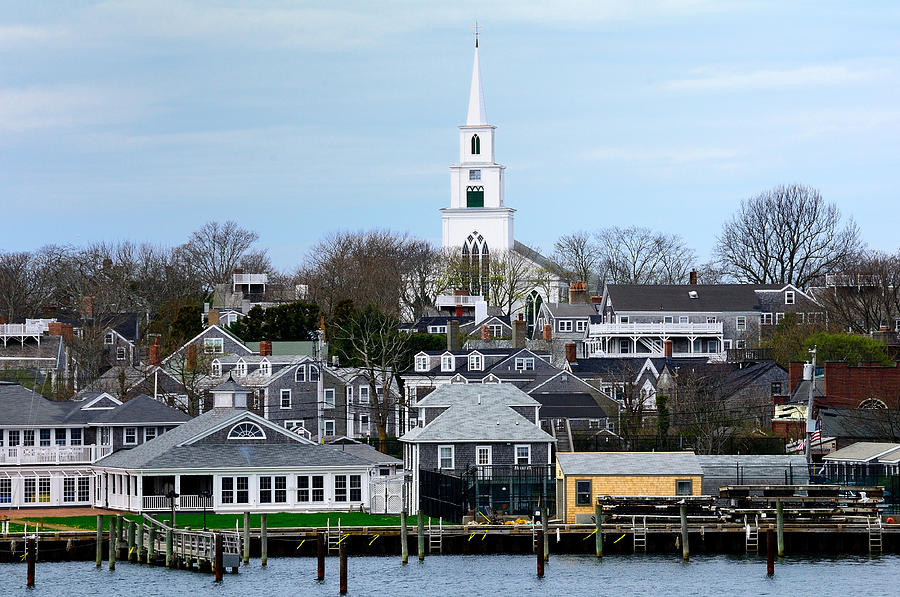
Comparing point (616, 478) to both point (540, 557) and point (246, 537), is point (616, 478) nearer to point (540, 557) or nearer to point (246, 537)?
point (540, 557)

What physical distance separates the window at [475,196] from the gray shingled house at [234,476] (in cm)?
10861

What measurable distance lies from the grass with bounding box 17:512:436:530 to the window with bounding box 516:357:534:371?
3741 cm

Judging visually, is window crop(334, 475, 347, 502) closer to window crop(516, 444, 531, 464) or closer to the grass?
the grass

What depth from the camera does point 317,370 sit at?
104 m

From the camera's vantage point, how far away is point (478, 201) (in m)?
187

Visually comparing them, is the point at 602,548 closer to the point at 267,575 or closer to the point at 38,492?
A: the point at 267,575

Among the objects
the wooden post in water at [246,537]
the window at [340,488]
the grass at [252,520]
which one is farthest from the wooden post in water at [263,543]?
the window at [340,488]

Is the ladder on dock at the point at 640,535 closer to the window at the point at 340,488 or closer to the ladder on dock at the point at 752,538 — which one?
the ladder on dock at the point at 752,538

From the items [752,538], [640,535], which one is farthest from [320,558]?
[752,538]

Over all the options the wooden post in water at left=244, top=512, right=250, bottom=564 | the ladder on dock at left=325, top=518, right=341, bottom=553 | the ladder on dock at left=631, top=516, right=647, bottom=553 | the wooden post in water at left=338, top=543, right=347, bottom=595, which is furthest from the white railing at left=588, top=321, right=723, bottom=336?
the wooden post in water at left=338, top=543, right=347, bottom=595

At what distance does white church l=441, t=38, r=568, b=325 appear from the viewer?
182 metres

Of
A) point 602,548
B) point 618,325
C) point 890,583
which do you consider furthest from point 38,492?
point 618,325

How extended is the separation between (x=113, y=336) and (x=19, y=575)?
72.1m

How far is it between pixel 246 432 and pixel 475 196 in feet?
358
